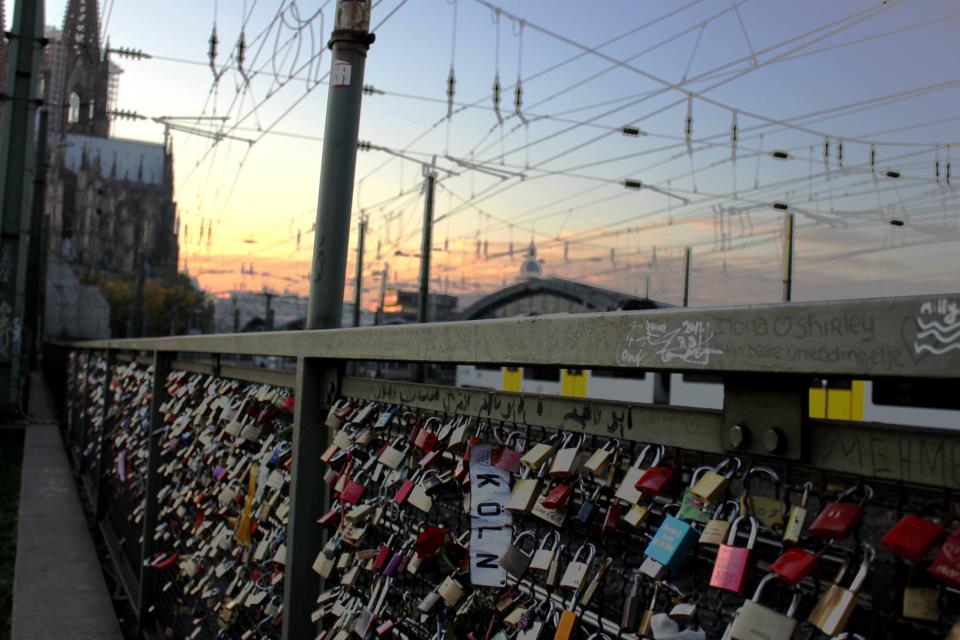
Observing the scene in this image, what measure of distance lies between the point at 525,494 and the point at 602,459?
0.69ft

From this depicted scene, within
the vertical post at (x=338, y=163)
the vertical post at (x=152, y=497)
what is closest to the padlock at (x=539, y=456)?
the vertical post at (x=338, y=163)

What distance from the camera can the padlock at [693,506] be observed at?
1211mm

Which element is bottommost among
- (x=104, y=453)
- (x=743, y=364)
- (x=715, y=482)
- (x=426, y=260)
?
(x=104, y=453)

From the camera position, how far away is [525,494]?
152 centimetres

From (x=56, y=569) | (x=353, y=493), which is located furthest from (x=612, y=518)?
(x=56, y=569)

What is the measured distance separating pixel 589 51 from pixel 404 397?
516 inches

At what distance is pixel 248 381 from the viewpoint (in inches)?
138

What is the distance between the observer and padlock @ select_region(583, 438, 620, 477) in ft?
4.49

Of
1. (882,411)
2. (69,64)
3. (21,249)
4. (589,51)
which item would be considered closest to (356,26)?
(589,51)

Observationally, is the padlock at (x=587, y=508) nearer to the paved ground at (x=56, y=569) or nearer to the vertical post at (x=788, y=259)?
the paved ground at (x=56, y=569)

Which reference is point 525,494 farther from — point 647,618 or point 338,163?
point 338,163

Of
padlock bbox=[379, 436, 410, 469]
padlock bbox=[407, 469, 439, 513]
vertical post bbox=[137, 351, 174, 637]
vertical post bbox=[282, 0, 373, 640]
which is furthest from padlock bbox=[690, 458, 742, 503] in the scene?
vertical post bbox=[137, 351, 174, 637]

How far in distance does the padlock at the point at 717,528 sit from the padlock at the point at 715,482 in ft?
0.07

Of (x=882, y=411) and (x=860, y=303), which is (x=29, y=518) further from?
(x=882, y=411)
